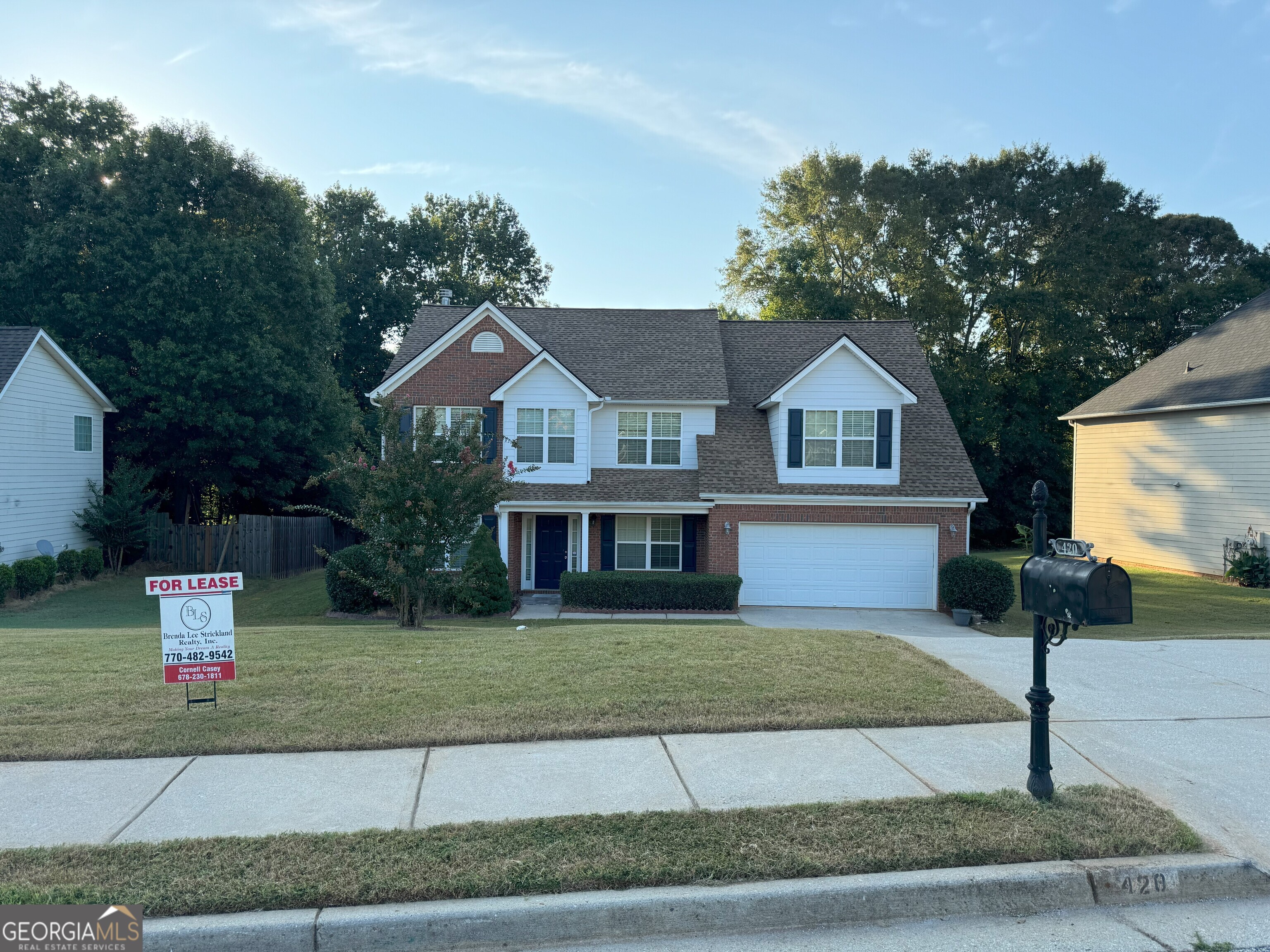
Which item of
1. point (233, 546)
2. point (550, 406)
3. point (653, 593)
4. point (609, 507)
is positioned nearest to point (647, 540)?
point (609, 507)

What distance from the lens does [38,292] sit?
29.3 meters

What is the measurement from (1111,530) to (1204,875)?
28835mm

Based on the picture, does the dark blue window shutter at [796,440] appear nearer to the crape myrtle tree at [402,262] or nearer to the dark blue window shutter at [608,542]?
the dark blue window shutter at [608,542]

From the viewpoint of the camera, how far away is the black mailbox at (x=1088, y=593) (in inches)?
203

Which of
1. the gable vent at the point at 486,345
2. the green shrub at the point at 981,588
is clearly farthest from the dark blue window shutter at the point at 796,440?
the gable vent at the point at 486,345

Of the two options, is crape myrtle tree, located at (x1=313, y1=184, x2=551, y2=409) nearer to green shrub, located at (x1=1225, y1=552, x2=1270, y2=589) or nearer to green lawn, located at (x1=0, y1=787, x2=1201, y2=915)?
green shrub, located at (x1=1225, y1=552, x2=1270, y2=589)

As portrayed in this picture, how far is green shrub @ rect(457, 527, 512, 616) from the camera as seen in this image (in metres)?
18.7

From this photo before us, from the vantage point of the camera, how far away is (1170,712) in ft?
26.5

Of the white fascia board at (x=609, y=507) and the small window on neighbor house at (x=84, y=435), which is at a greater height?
the small window on neighbor house at (x=84, y=435)

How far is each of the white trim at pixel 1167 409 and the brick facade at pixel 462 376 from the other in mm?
19357

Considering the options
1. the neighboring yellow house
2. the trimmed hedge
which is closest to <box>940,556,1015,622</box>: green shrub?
the neighboring yellow house

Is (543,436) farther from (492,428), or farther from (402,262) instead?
(402,262)

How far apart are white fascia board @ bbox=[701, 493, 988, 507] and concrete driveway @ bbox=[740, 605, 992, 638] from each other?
261 cm

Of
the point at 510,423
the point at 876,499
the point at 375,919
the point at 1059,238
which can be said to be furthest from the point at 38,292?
the point at 1059,238
